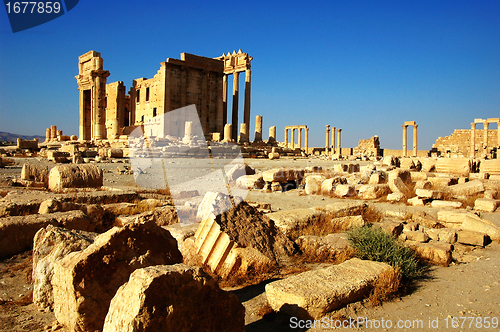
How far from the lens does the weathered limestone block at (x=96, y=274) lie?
2439 mm

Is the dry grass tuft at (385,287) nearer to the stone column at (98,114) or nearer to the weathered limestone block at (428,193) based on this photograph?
the weathered limestone block at (428,193)

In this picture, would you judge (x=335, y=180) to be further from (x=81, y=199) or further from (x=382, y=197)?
(x=81, y=199)

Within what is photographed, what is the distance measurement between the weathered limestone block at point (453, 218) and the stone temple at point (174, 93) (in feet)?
78.7

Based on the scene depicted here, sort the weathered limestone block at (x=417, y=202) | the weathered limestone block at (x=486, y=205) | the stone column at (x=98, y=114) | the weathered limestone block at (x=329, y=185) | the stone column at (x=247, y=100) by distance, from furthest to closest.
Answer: the stone column at (x=247, y=100) < the stone column at (x=98, y=114) < the weathered limestone block at (x=329, y=185) < the weathered limestone block at (x=417, y=202) < the weathered limestone block at (x=486, y=205)

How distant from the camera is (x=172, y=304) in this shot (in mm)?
2053

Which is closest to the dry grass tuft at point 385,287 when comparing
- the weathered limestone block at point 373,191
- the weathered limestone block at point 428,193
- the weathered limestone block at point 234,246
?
the weathered limestone block at point 234,246

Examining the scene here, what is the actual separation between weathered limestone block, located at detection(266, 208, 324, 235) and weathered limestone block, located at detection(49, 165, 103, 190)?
496cm

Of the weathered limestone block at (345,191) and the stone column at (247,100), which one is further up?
the stone column at (247,100)

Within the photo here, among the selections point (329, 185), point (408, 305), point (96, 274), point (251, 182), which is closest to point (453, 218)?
point (408, 305)

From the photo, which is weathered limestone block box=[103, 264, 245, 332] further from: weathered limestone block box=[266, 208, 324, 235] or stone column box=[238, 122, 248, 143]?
stone column box=[238, 122, 248, 143]

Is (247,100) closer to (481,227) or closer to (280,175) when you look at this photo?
(280,175)

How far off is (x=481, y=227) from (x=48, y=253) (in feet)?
20.8

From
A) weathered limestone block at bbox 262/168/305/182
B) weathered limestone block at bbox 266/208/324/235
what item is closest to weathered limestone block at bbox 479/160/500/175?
weathered limestone block at bbox 262/168/305/182

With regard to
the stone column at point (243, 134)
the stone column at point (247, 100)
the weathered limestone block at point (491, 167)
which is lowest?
the weathered limestone block at point (491, 167)
